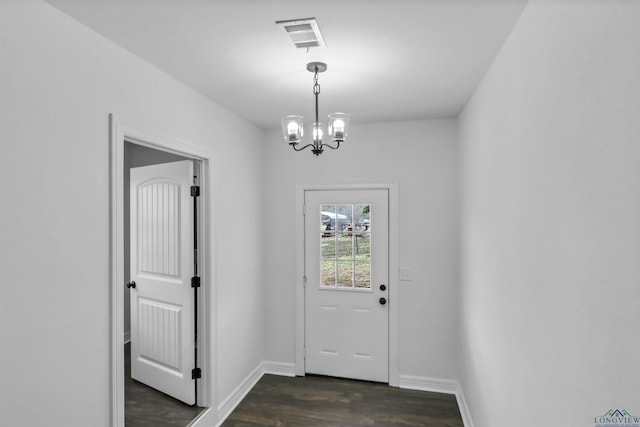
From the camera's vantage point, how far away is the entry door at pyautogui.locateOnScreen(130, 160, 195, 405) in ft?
9.62

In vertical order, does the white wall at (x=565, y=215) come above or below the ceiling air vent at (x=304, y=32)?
below

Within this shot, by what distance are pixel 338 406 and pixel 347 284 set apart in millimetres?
1103

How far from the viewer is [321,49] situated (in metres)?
2.00

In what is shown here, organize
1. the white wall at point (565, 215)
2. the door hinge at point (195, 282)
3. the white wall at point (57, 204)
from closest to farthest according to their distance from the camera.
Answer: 1. the white wall at point (565, 215)
2. the white wall at point (57, 204)
3. the door hinge at point (195, 282)

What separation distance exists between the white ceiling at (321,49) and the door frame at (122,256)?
17.9 inches

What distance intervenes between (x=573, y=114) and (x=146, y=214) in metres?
3.11

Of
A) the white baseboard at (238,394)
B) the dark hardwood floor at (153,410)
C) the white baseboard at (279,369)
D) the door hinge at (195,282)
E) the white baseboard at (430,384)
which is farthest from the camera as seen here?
the white baseboard at (279,369)

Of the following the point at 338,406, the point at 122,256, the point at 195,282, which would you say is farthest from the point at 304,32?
the point at 338,406

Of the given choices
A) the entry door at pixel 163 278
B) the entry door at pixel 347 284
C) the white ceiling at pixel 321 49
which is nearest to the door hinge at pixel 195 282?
the entry door at pixel 163 278

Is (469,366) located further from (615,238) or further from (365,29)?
(365,29)

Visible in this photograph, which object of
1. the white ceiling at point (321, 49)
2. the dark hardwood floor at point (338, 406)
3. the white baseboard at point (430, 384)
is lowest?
the dark hardwood floor at point (338, 406)

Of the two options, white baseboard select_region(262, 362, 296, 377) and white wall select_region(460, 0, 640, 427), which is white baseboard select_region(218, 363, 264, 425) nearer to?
white baseboard select_region(262, 362, 296, 377)

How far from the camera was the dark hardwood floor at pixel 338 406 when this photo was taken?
2.99 m

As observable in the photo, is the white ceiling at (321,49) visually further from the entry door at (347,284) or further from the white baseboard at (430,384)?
the white baseboard at (430,384)
